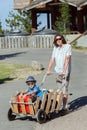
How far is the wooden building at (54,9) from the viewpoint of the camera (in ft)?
128

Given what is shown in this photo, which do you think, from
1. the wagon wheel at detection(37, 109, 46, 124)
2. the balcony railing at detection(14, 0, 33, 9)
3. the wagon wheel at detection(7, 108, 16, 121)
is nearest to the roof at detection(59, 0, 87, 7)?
the balcony railing at detection(14, 0, 33, 9)

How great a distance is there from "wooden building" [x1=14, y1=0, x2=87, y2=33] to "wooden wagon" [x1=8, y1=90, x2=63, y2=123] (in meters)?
25.5

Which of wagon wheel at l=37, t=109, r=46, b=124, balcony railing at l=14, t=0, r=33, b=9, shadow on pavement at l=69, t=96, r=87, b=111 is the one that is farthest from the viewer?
balcony railing at l=14, t=0, r=33, b=9

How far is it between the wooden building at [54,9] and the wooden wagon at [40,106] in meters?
25.5

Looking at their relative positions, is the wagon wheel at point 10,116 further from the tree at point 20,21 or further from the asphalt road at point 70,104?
the tree at point 20,21

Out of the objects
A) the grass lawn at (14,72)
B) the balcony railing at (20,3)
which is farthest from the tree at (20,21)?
the grass lawn at (14,72)

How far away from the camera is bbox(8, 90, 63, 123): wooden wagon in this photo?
1087cm

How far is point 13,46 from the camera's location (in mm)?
37281

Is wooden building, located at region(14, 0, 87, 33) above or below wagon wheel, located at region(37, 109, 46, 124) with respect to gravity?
above

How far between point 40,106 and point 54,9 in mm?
31994

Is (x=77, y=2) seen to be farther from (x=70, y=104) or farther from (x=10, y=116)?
(x=10, y=116)

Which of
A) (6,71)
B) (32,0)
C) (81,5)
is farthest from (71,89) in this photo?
(32,0)

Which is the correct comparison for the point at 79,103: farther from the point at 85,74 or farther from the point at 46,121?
the point at 85,74

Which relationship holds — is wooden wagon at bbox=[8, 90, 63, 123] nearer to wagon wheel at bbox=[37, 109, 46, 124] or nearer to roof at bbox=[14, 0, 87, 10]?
wagon wheel at bbox=[37, 109, 46, 124]
